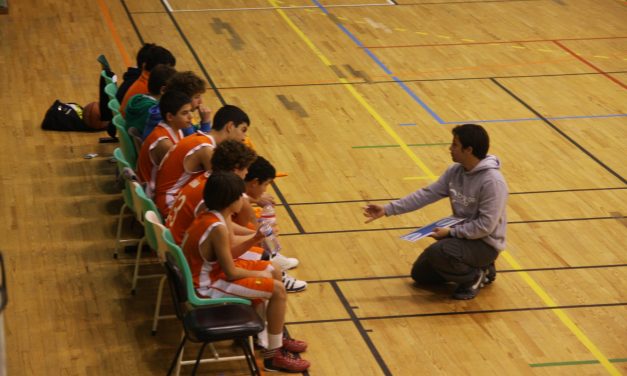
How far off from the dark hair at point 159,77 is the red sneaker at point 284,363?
2.71 m

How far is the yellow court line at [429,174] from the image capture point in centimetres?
664

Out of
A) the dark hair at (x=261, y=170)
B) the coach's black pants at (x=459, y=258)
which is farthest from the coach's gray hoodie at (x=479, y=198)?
the dark hair at (x=261, y=170)

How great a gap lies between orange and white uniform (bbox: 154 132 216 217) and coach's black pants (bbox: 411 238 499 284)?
1.73 m

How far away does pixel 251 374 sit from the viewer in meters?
5.98

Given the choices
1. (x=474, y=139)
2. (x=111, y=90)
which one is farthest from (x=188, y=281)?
(x=111, y=90)

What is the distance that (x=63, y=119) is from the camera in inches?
398

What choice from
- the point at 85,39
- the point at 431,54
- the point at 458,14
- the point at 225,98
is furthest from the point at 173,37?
the point at 458,14

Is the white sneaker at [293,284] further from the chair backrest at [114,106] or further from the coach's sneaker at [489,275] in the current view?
the chair backrest at [114,106]

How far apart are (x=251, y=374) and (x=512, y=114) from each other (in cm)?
595

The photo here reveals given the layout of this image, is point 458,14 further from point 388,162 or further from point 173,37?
point 388,162

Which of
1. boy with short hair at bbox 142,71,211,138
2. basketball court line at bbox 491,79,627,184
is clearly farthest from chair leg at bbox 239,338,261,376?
basketball court line at bbox 491,79,627,184

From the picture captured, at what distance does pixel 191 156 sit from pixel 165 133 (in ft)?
1.81

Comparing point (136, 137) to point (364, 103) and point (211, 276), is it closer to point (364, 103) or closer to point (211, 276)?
point (211, 276)

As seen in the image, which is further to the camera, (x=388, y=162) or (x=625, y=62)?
(x=625, y=62)
